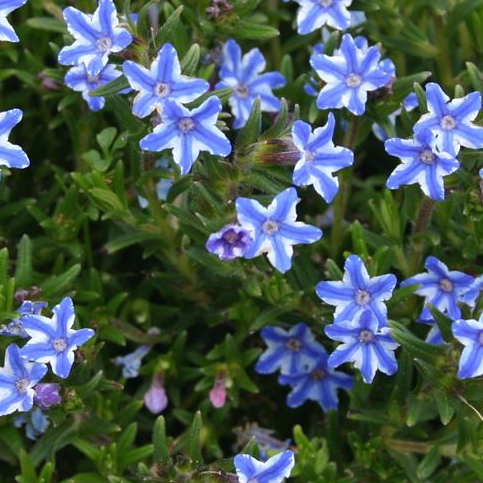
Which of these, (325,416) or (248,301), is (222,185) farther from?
(325,416)

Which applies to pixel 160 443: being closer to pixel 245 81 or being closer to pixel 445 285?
pixel 445 285

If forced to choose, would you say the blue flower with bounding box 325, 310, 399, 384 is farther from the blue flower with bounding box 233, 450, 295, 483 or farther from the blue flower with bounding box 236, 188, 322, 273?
the blue flower with bounding box 233, 450, 295, 483

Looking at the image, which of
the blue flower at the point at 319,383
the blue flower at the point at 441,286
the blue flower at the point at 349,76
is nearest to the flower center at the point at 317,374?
the blue flower at the point at 319,383

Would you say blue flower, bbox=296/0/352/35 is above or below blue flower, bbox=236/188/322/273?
above

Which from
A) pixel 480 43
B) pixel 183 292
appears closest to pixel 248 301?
pixel 183 292

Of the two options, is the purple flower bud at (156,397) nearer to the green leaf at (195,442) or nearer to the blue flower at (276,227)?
the green leaf at (195,442)

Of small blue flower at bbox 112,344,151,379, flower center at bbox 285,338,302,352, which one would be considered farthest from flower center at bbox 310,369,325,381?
small blue flower at bbox 112,344,151,379
